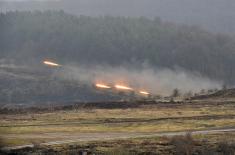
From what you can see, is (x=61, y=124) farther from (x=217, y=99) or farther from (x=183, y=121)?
(x=217, y=99)

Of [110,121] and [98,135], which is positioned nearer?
[98,135]

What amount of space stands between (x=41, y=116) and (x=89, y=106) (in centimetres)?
2678

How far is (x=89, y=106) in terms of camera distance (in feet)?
595

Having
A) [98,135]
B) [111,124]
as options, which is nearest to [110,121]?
[111,124]

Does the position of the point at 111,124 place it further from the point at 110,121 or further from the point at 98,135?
the point at 98,135

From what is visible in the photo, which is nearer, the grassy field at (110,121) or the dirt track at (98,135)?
the dirt track at (98,135)

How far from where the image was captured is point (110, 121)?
459 ft

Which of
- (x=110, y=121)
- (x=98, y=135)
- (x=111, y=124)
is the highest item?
(x=110, y=121)

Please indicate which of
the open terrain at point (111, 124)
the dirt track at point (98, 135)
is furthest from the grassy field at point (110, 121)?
the dirt track at point (98, 135)

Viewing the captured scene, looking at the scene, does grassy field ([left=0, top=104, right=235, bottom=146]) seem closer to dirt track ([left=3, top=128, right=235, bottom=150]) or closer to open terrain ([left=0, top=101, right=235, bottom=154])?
open terrain ([left=0, top=101, right=235, bottom=154])

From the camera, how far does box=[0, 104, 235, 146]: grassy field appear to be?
11825 cm

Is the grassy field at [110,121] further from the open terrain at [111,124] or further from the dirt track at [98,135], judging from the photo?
the dirt track at [98,135]

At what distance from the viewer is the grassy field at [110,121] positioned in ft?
388

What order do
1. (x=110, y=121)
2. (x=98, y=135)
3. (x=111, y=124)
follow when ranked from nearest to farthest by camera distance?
(x=98, y=135), (x=111, y=124), (x=110, y=121)
